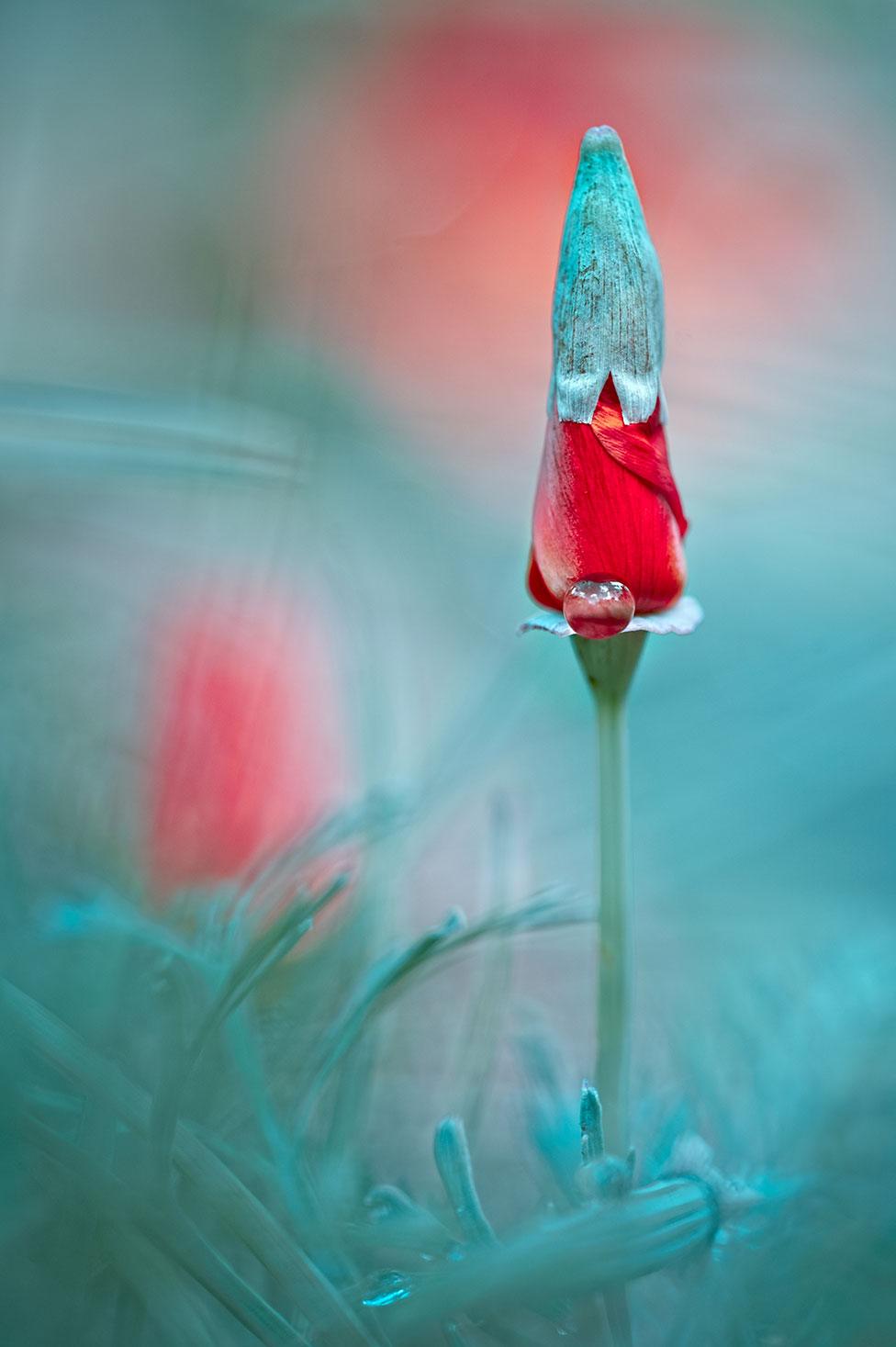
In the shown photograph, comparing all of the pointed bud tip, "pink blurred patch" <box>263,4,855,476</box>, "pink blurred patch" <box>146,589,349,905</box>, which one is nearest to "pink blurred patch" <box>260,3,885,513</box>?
"pink blurred patch" <box>263,4,855,476</box>

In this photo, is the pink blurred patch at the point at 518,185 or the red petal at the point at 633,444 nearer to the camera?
the red petal at the point at 633,444

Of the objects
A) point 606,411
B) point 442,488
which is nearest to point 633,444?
point 606,411

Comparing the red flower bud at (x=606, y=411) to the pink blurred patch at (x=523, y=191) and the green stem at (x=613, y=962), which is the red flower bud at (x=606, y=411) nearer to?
the green stem at (x=613, y=962)

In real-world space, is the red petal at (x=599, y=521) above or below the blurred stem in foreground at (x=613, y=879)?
above

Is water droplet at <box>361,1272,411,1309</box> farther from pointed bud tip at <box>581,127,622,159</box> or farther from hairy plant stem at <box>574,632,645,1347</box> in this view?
pointed bud tip at <box>581,127,622,159</box>

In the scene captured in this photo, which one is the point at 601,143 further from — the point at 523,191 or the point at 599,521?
the point at 523,191

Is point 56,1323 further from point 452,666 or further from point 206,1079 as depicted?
point 452,666

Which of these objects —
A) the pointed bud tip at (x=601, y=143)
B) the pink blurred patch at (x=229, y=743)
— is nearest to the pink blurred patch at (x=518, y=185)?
the pink blurred patch at (x=229, y=743)
